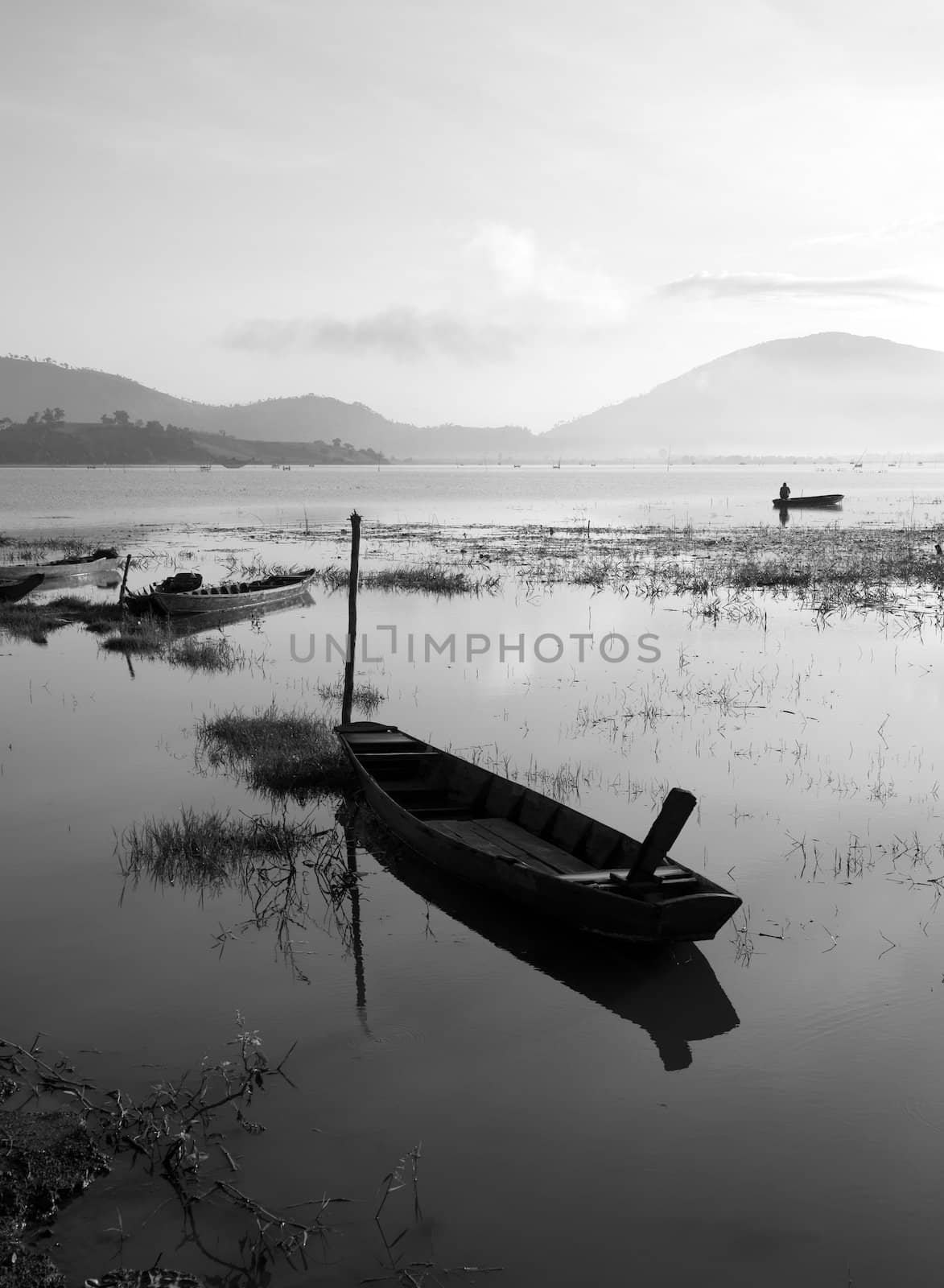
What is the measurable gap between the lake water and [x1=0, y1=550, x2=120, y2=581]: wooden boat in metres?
13.7

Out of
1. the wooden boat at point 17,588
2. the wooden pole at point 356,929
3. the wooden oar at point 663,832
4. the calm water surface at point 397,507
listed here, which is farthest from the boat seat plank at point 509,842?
the calm water surface at point 397,507

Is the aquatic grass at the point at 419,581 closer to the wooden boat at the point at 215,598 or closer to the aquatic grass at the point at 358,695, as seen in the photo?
the wooden boat at the point at 215,598

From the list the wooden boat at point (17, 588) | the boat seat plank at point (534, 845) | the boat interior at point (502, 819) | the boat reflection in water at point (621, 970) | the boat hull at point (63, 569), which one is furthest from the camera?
the boat hull at point (63, 569)

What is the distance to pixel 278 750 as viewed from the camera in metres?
13.9

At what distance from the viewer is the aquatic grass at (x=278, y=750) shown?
41.8 feet

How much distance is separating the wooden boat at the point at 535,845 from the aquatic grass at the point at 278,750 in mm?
548

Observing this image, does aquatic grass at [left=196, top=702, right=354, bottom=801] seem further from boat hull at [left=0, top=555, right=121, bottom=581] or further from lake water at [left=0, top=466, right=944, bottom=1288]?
boat hull at [left=0, top=555, right=121, bottom=581]

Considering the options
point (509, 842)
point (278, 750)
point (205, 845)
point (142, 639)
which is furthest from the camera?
point (142, 639)

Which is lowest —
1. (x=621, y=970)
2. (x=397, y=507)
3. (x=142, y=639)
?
(x=621, y=970)

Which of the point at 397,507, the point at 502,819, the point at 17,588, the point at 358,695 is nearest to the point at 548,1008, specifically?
the point at 502,819

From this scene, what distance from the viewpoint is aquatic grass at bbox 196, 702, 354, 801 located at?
12742 mm

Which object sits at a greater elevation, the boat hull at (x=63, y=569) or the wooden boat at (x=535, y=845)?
the boat hull at (x=63, y=569)

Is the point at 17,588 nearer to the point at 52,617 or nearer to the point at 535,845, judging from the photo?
the point at 52,617

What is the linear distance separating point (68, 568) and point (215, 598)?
9.29 metres
